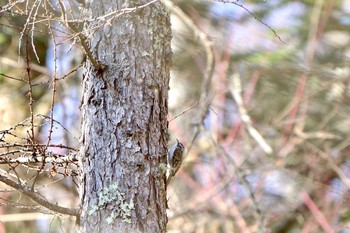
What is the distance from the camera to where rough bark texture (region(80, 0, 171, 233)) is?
220cm

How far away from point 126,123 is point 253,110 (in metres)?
4.44

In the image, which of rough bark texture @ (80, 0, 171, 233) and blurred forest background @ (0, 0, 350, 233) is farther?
blurred forest background @ (0, 0, 350, 233)

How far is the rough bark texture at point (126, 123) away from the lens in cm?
220

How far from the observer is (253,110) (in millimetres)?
6629

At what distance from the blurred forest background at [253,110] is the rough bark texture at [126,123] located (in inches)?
114

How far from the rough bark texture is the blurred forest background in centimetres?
290

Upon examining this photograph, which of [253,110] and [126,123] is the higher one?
[253,110]

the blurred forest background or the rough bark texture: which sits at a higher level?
the blurred forest background

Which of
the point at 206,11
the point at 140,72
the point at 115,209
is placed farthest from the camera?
the point at 206,11

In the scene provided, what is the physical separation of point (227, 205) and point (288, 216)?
0.93 meters

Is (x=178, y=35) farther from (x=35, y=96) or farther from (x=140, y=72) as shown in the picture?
(x=140, y=72)

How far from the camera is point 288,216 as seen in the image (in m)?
6.26

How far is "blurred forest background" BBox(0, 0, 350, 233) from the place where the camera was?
5594mm

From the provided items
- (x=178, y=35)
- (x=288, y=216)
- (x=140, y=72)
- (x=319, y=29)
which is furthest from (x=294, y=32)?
(x=140, y=72)
